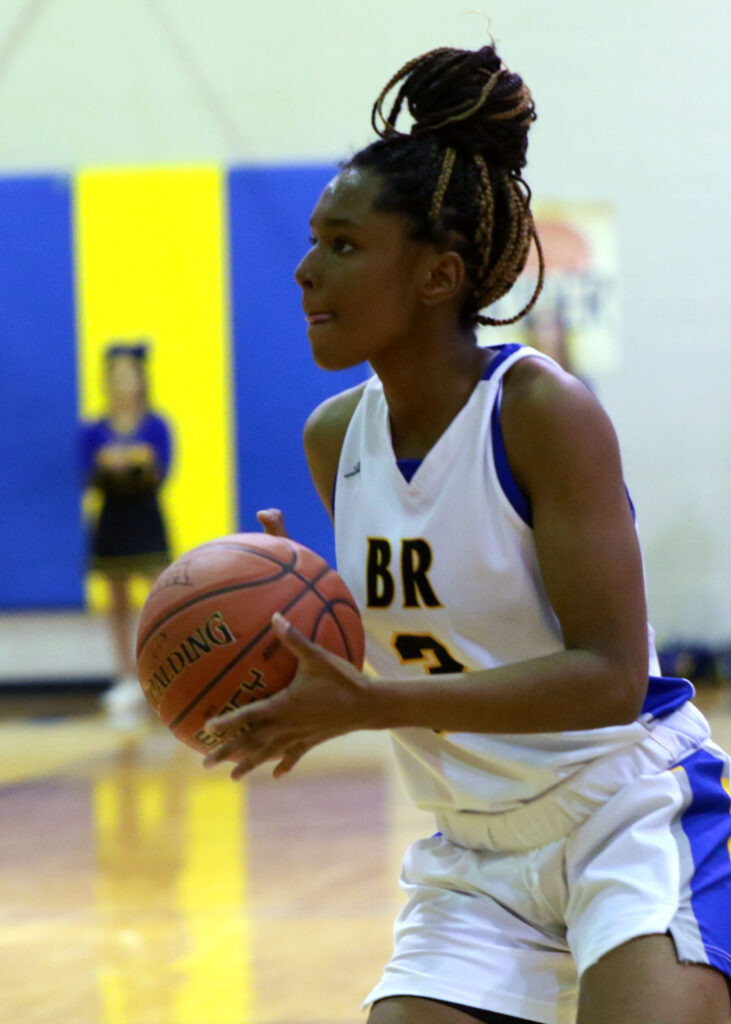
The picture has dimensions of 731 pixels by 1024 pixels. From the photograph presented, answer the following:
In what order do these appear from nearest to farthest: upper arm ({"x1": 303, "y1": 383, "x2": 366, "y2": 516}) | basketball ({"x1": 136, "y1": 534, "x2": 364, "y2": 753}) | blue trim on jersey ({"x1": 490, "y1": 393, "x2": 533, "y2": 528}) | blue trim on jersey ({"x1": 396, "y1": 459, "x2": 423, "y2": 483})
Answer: basketball ({"x1": 136, "y1": 534, "x2": 364, "y2": 753}) < blue trim on jersey ({"x1": 490, "y1": 393, "x2": 533, "y2": 528}) < blue trim on jersey ({"x1": 396, "y1": 459, "x2": 423, "y2": 483}) < upper arm ({"x1": 303, "y1": 383, "x2": 366, "y2": 516})

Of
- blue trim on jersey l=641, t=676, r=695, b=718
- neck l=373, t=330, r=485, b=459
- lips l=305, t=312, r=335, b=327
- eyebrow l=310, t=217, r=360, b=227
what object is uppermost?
eyebrow l=310, t=217, r=360, b=227

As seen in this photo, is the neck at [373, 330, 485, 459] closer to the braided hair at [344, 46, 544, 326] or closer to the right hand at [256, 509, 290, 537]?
the braided hair at [344, 46, 544, 326]

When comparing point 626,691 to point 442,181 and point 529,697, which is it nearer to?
point 529,697

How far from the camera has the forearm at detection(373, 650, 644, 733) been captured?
1.36 metres

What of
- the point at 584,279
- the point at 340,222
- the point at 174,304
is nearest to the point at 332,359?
the point at 340,222

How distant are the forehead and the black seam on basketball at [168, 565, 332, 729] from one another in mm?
397

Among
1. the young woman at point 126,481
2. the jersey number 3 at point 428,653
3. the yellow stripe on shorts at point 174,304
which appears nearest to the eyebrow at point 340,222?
the jersey number 3 at point 428,653

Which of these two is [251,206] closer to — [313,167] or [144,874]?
[313,167]

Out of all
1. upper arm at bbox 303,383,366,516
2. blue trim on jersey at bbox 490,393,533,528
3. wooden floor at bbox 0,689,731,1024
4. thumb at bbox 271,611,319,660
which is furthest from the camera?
wooden floor at bbox 0,689,731,1024

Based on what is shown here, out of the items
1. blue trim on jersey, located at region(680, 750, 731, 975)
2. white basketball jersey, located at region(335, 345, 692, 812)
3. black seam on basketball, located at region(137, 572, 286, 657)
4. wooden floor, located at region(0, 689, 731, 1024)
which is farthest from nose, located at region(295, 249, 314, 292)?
wooden floor, located at region(0, 689, 731, 1024)

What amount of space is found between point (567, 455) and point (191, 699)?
18.3 inches

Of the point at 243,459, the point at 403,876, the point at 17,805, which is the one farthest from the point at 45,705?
the point at 403,876

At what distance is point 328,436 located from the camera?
179 centimetres

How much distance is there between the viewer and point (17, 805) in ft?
13.8
